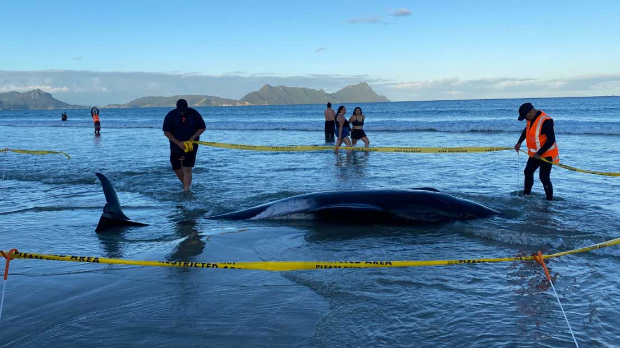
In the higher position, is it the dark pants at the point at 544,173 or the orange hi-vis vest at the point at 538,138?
the orange hi-vis vest at the point at 538,138

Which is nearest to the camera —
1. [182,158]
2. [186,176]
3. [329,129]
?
[182,158]

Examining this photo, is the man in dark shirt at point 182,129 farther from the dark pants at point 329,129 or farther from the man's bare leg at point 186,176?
the dark pants at point 329,129

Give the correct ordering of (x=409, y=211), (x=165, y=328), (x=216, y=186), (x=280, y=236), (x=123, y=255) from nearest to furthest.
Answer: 1. (x=165, y=328)
2. (x=123, y=255)
3. (x=280, y=236)
4. (x=409, y=211)
5. (x=216, y=186)

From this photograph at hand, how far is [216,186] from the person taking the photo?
36.8ft

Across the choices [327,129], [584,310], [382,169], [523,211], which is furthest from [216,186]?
[327,129]

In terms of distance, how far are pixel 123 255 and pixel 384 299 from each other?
3.21 metres

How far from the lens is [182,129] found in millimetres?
9711

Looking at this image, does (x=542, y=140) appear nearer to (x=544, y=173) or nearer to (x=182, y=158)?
(x=544, y=173)

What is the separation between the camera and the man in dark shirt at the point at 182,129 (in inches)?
378

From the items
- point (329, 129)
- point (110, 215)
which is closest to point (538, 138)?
point (110, 215)

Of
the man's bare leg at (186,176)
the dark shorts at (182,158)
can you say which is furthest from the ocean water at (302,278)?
the dark shorts at (182,158)

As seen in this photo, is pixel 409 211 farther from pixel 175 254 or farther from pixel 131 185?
pixel 131 185

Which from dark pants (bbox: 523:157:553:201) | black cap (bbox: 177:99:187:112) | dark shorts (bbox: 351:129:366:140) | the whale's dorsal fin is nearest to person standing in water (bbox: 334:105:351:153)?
dark shorts (bbox: 351:129:366:140)

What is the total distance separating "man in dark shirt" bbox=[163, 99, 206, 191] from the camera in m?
9.60
